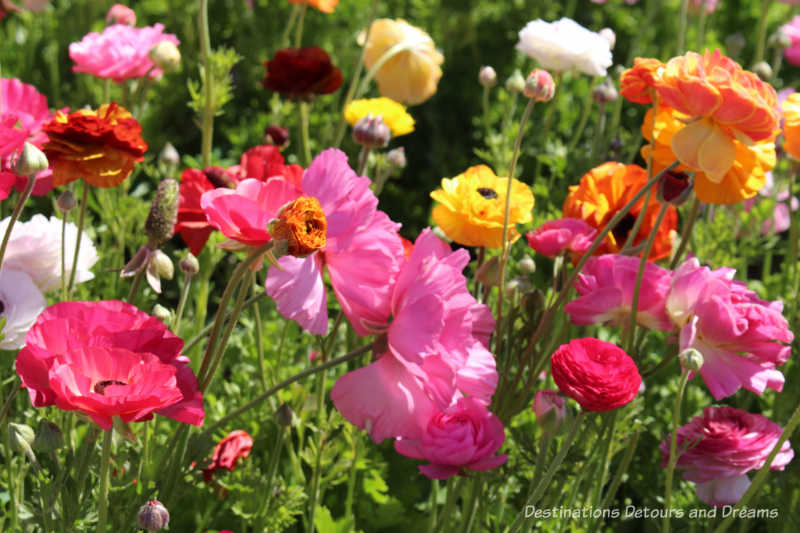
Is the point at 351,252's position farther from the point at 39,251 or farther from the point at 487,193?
the point at 39,251

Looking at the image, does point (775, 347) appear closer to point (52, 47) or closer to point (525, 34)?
point (525, 34)

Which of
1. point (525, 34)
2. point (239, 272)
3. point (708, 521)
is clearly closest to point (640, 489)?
point (708, 521)

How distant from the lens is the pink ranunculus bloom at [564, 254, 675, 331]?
1.10 meters

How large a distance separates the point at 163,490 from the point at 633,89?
731 millimetres

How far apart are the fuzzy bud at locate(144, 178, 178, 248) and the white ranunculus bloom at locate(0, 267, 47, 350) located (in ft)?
0.47

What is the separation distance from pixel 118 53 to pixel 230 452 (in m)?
0.71

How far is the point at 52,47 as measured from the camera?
262 centimetres

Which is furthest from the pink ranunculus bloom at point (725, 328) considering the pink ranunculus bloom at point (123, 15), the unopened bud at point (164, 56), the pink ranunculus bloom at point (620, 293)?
the pink ranunculus bloom at point (123, 15)

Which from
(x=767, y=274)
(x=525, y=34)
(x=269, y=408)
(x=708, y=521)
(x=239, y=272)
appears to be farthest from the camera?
(x=767, y=274)

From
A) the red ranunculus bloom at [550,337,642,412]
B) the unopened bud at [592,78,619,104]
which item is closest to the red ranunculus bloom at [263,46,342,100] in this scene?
the unopened bud at [592,78,619,104]

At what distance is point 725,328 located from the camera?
1040mm

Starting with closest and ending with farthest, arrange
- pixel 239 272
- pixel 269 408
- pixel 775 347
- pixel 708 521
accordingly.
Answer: pixel 239 272
pixel 775 347
pixel 708 521
pixel 269 408

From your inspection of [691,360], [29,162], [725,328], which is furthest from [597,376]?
[29,162]

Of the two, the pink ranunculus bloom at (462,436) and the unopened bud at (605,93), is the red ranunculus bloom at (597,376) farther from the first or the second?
the unopened bud at (605,93)
